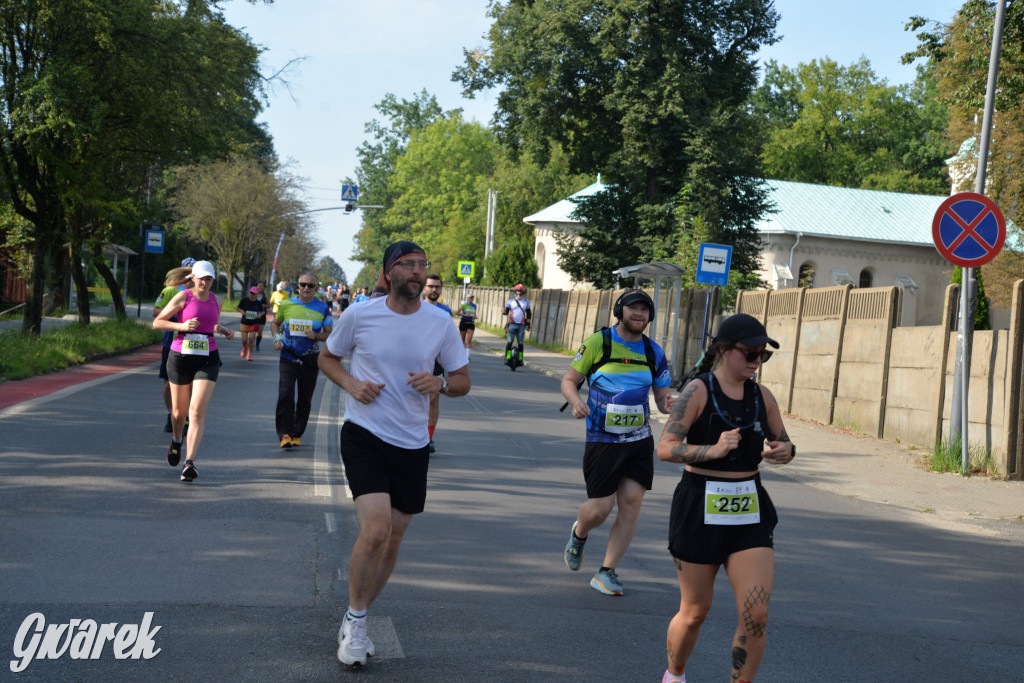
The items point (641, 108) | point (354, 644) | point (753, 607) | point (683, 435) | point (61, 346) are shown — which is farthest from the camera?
point (641, 108)

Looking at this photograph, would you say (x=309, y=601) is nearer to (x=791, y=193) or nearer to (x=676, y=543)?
(x=676, y=543)

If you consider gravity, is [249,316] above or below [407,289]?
below

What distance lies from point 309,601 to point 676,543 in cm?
228

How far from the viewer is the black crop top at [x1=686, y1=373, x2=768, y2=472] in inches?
172

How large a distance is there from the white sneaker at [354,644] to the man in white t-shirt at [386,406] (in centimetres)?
6

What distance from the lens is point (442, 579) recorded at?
641cm

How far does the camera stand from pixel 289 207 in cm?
6328

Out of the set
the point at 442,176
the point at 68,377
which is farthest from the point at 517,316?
the point at 442,176

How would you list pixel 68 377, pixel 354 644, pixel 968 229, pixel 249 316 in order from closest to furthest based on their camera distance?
1. pixel 354 644
2. pixel 968 229
3. pixel 68 377
4. pixel 249 316

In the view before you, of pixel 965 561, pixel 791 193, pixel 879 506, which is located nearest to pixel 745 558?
pixel 965 561

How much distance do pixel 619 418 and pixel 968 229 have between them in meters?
7.65

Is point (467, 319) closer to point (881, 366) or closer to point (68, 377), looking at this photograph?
point (68, 377)

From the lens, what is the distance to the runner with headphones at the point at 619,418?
647 cm

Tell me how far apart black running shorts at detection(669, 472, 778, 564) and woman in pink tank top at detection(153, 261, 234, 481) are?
5705 millimetres
